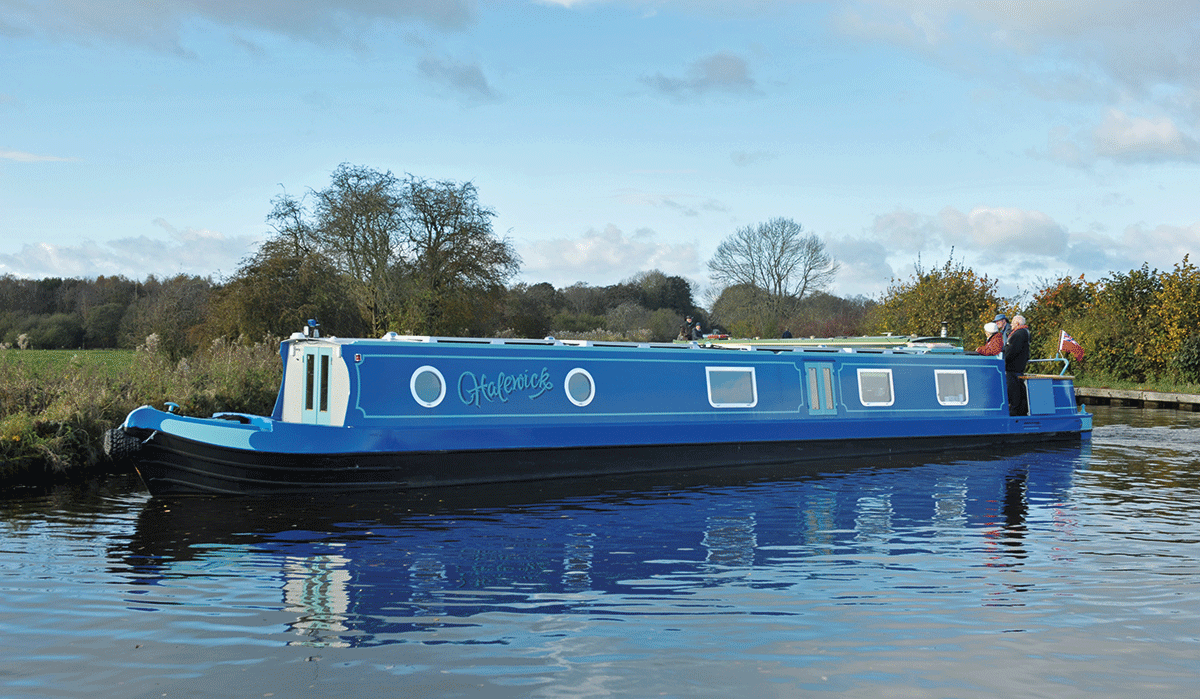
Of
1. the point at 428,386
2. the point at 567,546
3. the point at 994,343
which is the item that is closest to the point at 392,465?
the point at 428,386

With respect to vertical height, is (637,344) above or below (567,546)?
above

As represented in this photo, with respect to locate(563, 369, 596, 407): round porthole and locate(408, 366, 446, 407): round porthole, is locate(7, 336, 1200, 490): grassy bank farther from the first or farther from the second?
locate(563, 369, 596, 407): round porthole

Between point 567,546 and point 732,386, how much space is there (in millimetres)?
5698

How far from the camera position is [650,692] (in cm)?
434

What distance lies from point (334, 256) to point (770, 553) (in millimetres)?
23076

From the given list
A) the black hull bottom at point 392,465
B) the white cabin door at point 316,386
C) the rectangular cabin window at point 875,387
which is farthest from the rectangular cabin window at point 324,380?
the rectangular cabin window at point 875,387

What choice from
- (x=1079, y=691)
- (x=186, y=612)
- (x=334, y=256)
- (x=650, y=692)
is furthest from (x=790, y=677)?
(x=334, y=256)

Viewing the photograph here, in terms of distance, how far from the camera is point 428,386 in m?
10.3

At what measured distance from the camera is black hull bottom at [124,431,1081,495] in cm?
921

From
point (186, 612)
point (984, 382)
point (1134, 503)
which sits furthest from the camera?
point (984, 382)

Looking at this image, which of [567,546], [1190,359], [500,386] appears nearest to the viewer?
[567,546]

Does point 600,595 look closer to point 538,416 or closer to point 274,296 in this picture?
point 538,416

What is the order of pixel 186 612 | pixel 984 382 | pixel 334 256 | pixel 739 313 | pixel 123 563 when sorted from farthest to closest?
pixel 739 313, pixel 334 256, pixel 984 382, pixel 123 563, pixel 186 612

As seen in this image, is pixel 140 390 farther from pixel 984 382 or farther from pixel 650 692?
pixel 984 382
